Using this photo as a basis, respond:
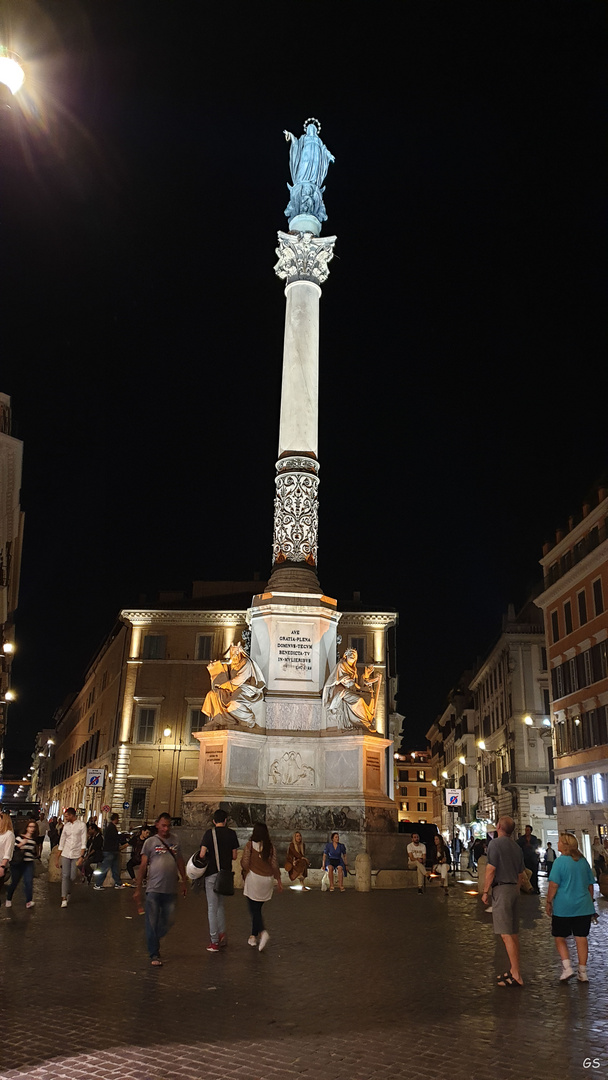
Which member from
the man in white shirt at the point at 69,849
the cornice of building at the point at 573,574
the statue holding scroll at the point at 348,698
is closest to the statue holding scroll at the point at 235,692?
the statue holding scroll at the point at 348,698

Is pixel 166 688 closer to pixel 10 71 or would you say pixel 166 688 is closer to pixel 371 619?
pixel 371 619

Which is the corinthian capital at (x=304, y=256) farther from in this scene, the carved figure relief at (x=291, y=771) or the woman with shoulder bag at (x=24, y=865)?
the woman with shoulder bag at (x=24, y=865)

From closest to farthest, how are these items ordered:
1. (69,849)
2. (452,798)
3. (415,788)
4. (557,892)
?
(557,892) < (69,849) < (452,798) < (415,788)

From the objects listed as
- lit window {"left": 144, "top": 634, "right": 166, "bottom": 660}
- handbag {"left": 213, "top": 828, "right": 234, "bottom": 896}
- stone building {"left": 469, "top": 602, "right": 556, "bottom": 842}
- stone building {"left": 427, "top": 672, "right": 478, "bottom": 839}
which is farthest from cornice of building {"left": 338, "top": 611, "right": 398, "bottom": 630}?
handbag {"left": 213, "top": 828, "right": 234, "bottom": 896}

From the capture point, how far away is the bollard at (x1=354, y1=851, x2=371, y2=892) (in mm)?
18359

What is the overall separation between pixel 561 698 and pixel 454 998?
118 feet

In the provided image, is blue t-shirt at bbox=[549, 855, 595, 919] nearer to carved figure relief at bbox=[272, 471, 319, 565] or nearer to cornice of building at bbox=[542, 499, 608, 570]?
carved figure relief at bbox=[272, 471, 319, 565]

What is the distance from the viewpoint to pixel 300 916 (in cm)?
1312

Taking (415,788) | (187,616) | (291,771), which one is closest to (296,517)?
(291,771)

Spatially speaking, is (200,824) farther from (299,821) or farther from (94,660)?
(94,660)

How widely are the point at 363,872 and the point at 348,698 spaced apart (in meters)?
4.25

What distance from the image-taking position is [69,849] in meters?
15.5

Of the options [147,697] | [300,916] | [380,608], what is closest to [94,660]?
[147,697]

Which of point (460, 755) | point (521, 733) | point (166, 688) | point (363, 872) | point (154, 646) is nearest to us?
point (363, 872)
